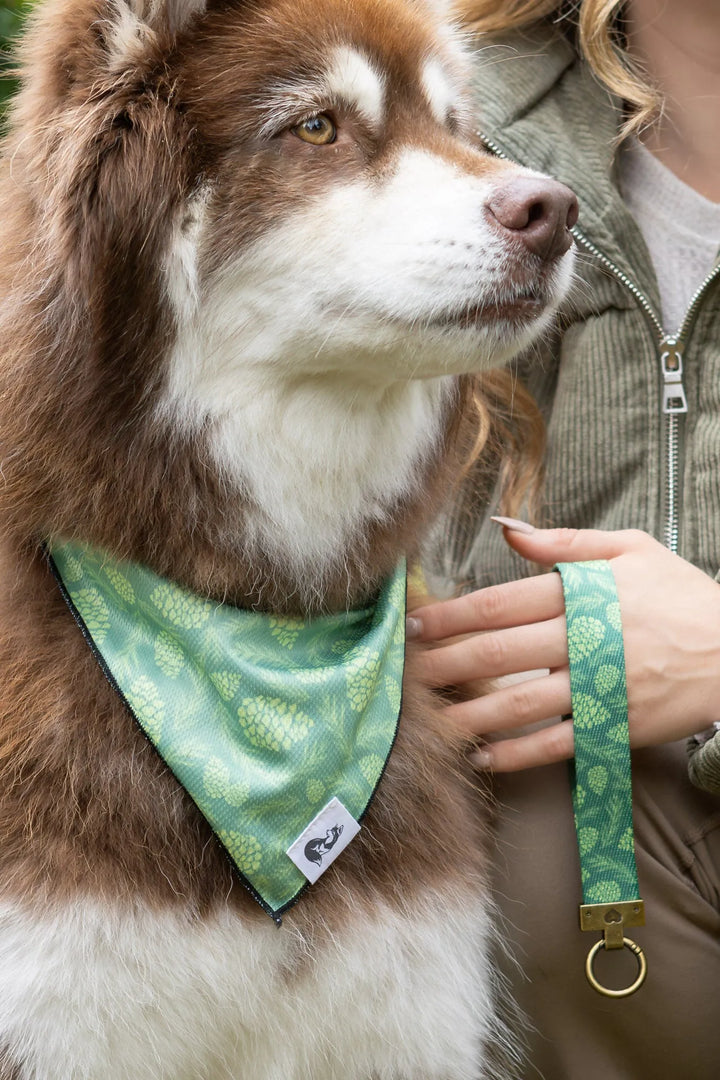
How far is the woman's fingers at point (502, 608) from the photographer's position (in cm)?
175

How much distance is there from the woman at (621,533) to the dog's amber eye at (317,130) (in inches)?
23.3

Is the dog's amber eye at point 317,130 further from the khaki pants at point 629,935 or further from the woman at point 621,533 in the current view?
the khaki pants at point 629,935

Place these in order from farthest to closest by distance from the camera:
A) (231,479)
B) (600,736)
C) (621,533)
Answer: (621,533) → (600,736) → (231,479)

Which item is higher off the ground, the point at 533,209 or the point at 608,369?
the point at 533,209

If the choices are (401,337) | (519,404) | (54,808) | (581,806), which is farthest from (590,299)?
(54,808)

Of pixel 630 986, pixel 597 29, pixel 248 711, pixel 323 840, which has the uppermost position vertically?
pixel 597 29

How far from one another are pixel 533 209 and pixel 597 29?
827 mm

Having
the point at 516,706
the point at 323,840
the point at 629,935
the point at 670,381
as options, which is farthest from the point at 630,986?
the point at 670,381

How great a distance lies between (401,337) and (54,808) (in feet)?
2.39

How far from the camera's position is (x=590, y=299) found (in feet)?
6.69

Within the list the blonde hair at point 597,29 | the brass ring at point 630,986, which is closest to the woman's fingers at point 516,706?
the brass ring at point 630,986

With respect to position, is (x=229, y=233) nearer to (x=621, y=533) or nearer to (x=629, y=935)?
(x=621, y=533)

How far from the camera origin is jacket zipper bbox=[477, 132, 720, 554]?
1.97m

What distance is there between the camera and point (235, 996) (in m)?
1.46
